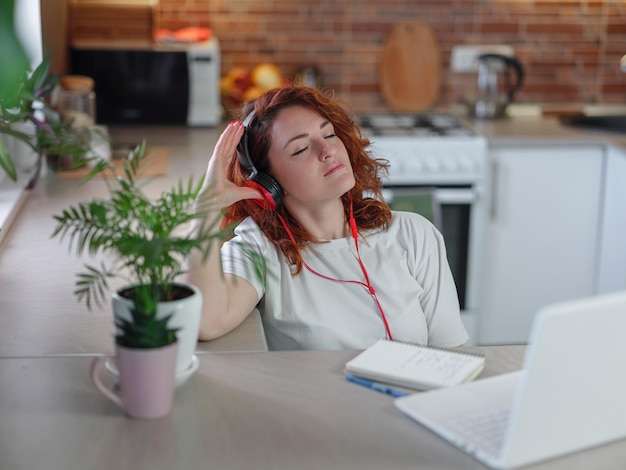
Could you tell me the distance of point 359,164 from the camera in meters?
1.86

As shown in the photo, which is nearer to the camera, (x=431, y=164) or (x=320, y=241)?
(x=320, y=241)

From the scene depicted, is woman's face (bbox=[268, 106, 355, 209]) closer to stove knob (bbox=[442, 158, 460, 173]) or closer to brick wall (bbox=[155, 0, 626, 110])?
stove knob (bbox=[442, 158, 460, 173])

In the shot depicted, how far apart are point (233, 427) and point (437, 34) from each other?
3.07m

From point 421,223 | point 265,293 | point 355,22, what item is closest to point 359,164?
point 421,223

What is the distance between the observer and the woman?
1.65 m

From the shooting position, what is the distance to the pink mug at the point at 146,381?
1070 mm

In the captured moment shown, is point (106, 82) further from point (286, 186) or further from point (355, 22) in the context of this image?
point (286, 186)

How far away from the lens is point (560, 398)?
0.97 metres

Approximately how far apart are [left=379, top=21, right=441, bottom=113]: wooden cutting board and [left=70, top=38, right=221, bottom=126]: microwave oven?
80cm

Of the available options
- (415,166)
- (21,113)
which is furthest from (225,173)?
(415,166)

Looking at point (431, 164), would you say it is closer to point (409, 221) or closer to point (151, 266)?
point (409, 221)

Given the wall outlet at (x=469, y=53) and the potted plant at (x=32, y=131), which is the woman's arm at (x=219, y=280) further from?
the wall outlet at (x=469, y=53)

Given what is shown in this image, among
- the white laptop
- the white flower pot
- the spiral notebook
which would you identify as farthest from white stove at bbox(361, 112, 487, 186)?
the white laptop

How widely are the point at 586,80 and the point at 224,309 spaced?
299cm
